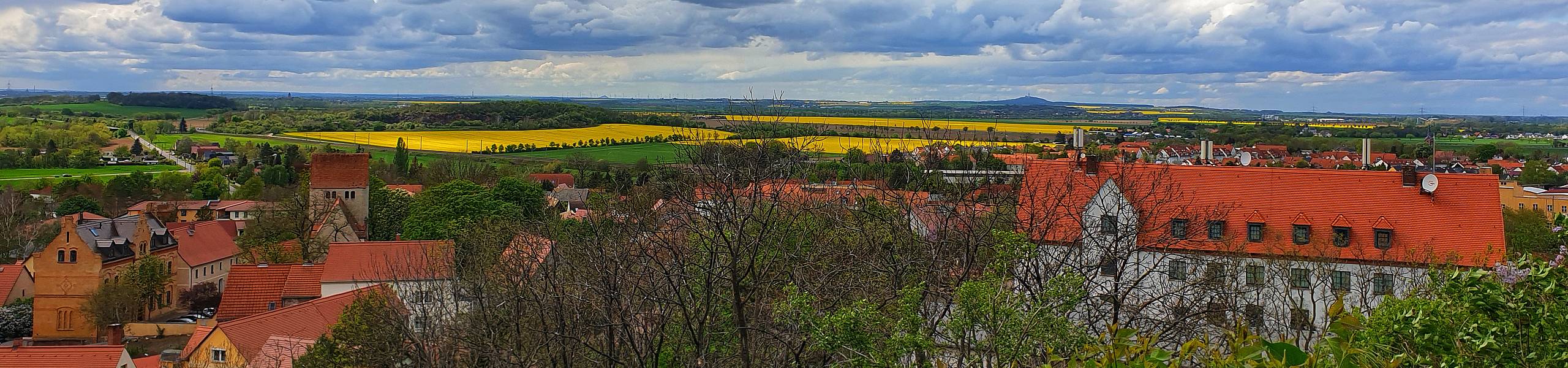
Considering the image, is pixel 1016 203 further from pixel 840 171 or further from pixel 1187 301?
pixel 840 171

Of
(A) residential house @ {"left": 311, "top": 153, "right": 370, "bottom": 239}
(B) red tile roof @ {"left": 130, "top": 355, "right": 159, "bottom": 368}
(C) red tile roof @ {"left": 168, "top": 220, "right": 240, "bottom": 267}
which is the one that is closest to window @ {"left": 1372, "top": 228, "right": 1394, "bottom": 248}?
(B) red tile roof @ {"left": 130, "top": 355, "right": 159, "bottom": 368}

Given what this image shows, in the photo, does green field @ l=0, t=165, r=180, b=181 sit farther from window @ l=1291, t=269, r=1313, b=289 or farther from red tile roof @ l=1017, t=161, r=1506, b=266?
window @ l=1291, t=269, r=1313, b=289

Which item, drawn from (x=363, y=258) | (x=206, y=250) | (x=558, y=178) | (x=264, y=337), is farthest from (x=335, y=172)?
(x=264, y=337)

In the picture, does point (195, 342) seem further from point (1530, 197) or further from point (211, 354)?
point (1530, 197)

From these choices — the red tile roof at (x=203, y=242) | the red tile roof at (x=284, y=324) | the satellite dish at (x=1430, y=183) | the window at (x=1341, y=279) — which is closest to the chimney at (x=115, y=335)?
the red tile roof at (x=284, y=324)

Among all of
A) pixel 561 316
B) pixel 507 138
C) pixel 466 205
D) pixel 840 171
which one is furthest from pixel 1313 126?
pixel 561 316

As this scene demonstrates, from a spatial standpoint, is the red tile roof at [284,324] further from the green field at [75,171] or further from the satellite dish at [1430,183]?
the green field at [75,171]

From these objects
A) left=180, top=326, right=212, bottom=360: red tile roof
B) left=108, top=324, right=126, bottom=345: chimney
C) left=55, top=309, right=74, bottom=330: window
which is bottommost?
left=55, top=309, right=74, bottom=330: window
